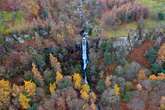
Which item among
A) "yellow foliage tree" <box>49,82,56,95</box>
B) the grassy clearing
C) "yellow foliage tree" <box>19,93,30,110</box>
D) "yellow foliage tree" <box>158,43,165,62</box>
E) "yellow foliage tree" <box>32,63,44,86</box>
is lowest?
"yellow foliage tree" <box>19,93,30,110</box>

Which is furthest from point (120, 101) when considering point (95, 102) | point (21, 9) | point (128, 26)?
point (21, 9)

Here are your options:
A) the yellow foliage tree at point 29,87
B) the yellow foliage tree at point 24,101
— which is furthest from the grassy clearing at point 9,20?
the yellow foliage tree at point 24,101

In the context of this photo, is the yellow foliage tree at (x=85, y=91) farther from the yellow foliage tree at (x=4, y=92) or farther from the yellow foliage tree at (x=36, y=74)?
the yellow foliage tree at (x=4, y=92)

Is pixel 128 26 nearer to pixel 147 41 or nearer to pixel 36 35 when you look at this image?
pixel 147 41

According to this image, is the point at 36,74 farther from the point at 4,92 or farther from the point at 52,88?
Answer: the point at 4,92

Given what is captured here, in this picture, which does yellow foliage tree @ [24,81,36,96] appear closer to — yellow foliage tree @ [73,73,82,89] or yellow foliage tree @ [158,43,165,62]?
yellow foliage tree @ [73,73,82,89]

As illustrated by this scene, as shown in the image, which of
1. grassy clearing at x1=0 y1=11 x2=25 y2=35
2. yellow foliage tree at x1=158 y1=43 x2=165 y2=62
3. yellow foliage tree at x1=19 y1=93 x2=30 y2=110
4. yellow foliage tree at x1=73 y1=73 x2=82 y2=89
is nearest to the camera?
yellow foliage tree at x1=19 y1=93 x2=30 y2=110

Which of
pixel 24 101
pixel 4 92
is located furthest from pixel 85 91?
pixel 4 92

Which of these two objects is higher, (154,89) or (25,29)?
(25,29)

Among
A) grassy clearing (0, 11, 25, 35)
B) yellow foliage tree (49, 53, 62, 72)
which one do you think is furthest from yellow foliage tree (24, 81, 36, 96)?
grassy clearing (0, 11, 25, 35)
